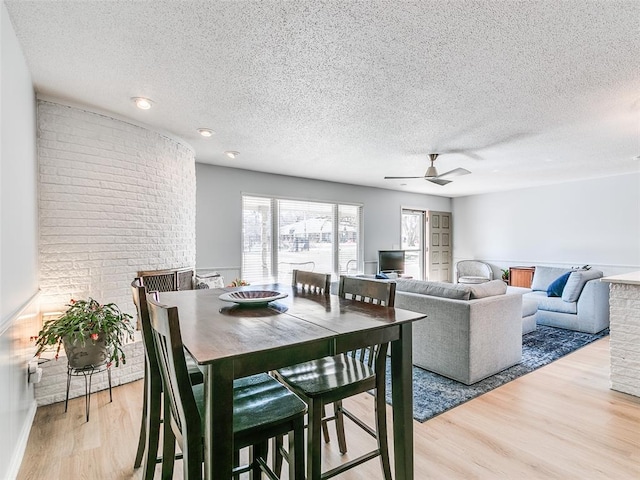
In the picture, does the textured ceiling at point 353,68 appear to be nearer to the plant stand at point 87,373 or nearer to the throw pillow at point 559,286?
the throw pillow at point 559,286

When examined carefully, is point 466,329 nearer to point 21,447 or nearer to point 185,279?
point 185,279

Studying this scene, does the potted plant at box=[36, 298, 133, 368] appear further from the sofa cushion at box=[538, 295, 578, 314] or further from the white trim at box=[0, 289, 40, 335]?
the sofa cushion at box=[538, 295, 578, 314]

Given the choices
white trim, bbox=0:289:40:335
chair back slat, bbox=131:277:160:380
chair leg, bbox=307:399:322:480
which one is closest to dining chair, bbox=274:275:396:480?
chair leg, bbox=307:399:322:480

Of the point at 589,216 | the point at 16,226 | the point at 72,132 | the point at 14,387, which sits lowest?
the point at 14,387

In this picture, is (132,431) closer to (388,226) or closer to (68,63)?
(68,63)

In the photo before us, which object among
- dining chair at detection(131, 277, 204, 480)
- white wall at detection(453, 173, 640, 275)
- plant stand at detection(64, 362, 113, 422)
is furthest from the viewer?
white wall at detection(453, 173, 640, 275)

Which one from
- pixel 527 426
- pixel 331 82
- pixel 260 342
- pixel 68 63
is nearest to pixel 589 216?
pixel 527 426

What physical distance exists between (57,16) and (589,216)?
7.57m

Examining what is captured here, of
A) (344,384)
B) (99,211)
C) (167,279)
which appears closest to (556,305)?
(344,384)

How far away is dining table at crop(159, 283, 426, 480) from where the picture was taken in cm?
102

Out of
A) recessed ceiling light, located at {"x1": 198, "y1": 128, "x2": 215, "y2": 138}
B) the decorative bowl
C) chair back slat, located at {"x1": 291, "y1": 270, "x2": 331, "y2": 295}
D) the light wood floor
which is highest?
recessed ceiling light, located at {"x1": 198, "y1": 128, "x2": 215, "y2": 138}

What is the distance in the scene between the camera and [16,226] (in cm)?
191

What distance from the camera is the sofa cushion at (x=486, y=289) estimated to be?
9.93 feet

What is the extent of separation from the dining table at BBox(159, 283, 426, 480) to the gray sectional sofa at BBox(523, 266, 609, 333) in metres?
3.87
